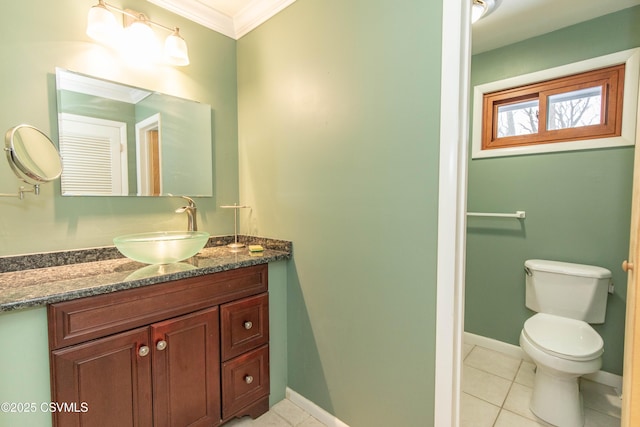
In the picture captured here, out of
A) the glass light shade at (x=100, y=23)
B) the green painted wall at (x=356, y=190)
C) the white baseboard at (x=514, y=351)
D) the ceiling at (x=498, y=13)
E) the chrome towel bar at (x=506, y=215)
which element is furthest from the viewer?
the chrome towel bar at (x=506, y=215)

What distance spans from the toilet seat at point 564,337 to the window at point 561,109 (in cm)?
113

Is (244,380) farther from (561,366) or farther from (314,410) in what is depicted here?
(561,366)

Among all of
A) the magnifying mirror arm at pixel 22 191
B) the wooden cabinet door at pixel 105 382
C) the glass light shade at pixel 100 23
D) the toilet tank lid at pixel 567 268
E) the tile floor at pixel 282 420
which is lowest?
the tile floor at pixel 282 420

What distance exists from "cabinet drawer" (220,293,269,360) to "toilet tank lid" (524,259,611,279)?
5.94ft

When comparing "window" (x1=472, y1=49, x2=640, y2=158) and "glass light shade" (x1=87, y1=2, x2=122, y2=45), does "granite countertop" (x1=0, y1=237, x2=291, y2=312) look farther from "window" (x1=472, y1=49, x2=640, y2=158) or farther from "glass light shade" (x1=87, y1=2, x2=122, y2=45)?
"window" (x1=472, y1=49, x2=640, y2=158)

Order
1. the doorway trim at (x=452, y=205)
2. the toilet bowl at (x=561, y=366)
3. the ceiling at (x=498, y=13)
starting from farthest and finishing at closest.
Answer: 1. the ceiling at (x=498, y=13)
2. the toilet bowl at (x=561, y=366)
3. the doorway trim at (x=452, y=205)

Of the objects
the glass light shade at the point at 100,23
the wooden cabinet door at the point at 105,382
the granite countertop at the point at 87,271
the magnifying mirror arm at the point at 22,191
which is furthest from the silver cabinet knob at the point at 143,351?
the glass light shade at the point at 100,23

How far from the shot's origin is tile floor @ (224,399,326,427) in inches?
56.2

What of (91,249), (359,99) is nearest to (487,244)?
(359,99)

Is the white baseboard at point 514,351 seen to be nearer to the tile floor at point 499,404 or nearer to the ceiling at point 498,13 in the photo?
the tile floor at point 499,404

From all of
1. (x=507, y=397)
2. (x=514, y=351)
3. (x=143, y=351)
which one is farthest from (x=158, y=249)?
(x=514, y=351)

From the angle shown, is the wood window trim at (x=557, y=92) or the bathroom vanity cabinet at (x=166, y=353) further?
the wood window trim at (x=557, y=92)

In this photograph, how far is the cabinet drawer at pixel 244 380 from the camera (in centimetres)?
133

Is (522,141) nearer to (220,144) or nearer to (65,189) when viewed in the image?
(220,144)
